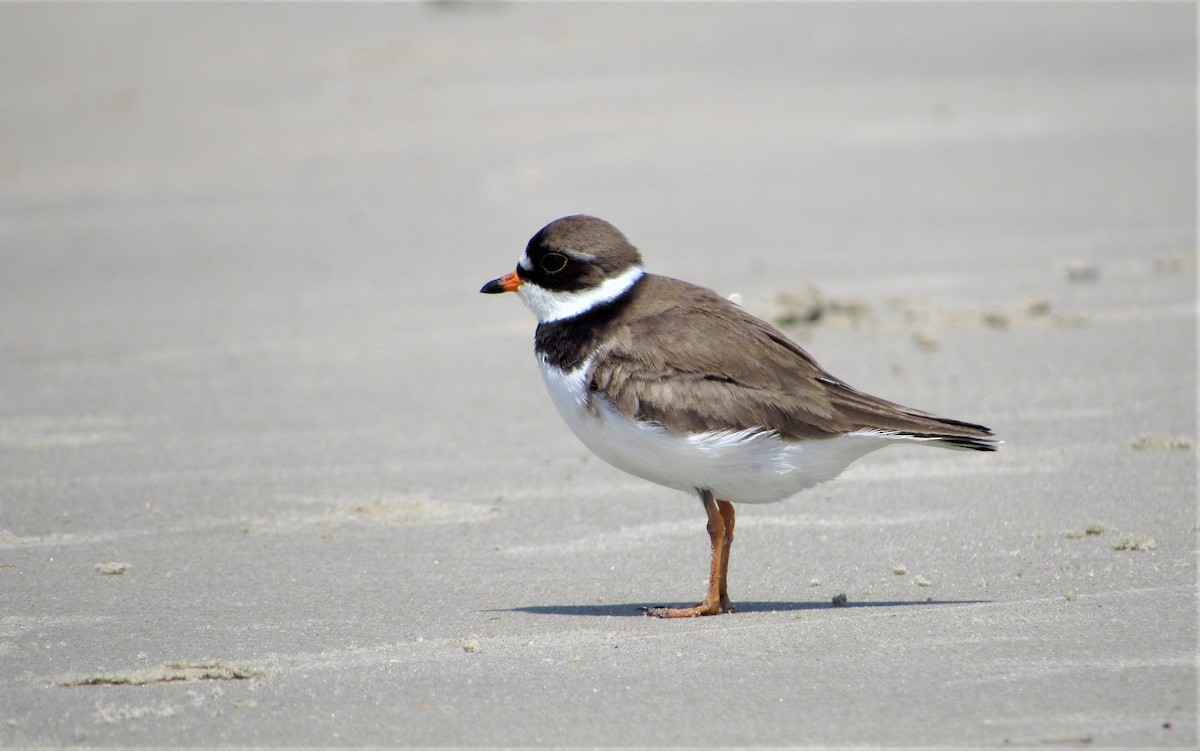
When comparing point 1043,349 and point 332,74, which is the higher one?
point 332,74

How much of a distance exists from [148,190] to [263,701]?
11.1 meters

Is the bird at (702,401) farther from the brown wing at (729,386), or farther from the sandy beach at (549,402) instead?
the sandy beach at (549,402)

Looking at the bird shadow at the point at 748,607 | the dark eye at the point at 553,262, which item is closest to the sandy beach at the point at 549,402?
the bird shadow at the point at 748,607

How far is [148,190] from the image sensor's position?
14.2m

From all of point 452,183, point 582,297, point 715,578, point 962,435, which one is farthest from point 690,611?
point 452,183

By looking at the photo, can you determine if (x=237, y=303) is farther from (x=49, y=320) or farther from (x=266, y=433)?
(x=266, y=433)

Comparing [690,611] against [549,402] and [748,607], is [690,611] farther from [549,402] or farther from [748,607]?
[549,402]

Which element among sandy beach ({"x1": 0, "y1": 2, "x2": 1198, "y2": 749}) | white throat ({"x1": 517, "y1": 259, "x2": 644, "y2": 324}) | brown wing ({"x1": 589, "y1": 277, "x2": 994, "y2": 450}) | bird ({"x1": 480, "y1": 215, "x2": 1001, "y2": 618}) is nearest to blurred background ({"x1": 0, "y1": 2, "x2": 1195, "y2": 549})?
sandy beach ({"x1": 0, "y1": 2, "x2": 1198, "y2": 749})

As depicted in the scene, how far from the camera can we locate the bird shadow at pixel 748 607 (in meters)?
4.77

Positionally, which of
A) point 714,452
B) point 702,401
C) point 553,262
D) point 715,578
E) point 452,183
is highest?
point 452,183

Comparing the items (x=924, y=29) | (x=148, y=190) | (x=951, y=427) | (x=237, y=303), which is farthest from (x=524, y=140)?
(x=951, y=427)

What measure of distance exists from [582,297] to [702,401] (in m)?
0.67

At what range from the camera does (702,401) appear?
482 cm

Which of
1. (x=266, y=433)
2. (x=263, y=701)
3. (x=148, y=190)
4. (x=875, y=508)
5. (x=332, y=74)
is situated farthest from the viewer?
(x=332, y=74)
